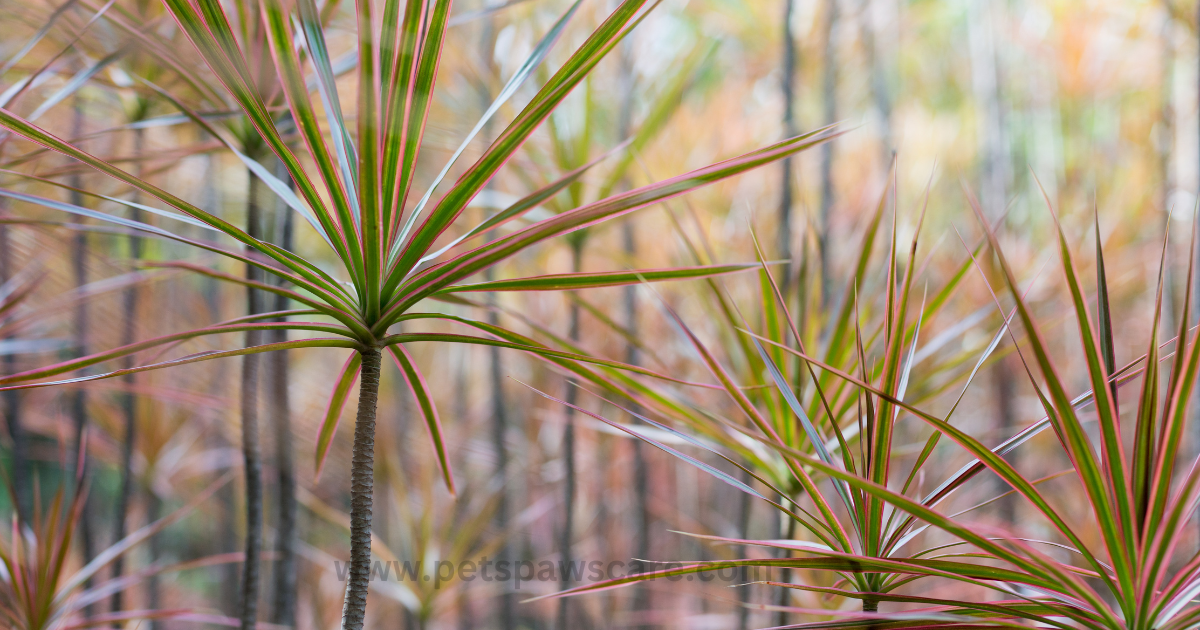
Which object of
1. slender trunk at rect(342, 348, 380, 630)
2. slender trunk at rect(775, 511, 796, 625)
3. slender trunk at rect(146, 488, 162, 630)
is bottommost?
slender trunk at rect(146, 488, 162, 630)

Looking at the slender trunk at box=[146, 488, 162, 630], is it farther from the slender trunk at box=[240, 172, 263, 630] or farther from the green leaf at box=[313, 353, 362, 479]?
the green leaf at box=[313, 353, 362, 479]

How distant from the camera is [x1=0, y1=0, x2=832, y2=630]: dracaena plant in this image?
0.63 meters

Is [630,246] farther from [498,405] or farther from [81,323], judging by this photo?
[81,323]

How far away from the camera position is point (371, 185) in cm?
64

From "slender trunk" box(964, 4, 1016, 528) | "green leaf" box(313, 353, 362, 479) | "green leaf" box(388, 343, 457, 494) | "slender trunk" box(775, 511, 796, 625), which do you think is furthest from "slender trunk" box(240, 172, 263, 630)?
"slender trunk" box(964, 4, 1016, 528)

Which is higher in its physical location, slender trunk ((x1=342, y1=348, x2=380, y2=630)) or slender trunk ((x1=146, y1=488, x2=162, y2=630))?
slender trunk ((x1=342, y1=348, x2=380, y2=630))

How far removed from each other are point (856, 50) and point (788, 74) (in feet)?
6.39

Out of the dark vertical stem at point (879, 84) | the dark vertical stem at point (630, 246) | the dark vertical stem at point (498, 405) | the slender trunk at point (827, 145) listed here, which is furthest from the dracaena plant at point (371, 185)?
the dark vertical stem at point (879, 84)

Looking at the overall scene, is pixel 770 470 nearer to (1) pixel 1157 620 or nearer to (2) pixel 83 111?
(1) pixel 1157 620

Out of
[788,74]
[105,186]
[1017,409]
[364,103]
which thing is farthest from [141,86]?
[1017,409]

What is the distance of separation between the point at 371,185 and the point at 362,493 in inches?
14.3

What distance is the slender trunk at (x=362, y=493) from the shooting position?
696 millimetres

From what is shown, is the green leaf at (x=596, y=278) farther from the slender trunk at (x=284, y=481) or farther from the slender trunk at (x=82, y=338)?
the slender trunk at (x=82, y=338)

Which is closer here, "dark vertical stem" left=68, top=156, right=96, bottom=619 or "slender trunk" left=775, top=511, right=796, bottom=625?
"slender trunk" left=775, top=511, right=796, bottom=625
